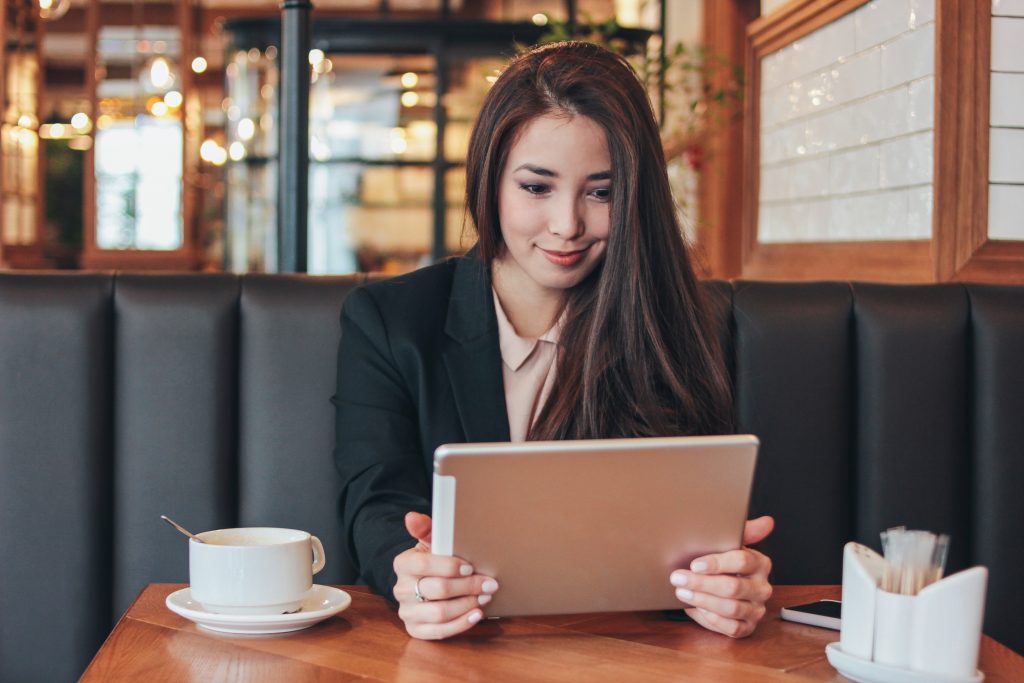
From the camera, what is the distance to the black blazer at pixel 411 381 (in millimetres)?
1575

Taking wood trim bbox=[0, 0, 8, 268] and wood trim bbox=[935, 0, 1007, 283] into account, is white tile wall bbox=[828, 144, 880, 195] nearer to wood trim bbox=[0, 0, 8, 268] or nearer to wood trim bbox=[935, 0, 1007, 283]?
wood trim bbox=[935, 0, 1007, 283]

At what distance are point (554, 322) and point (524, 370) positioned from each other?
9cm

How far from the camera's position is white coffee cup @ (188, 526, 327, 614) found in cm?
112

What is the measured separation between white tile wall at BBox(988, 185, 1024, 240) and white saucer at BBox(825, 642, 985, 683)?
1.34 meters

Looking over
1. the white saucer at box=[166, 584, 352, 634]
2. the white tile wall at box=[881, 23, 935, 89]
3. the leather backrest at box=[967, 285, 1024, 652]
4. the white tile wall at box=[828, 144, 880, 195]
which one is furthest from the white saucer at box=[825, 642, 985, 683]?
the white tile wall at box=[828, 144, 880, 195]

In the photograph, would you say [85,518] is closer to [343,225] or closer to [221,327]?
[221,327]

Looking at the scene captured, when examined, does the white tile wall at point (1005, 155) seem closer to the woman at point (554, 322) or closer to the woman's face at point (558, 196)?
the woman at point (554, 322)

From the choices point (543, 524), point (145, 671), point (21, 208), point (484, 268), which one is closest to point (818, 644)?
point (543, 524)

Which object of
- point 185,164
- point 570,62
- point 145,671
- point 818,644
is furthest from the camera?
point 185,164

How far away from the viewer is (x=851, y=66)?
2611 millimetres

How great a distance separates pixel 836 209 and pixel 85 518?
1.80 meters

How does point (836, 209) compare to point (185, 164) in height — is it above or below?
below

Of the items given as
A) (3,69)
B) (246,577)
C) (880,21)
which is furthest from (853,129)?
(3,69)

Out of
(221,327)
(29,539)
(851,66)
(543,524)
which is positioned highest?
(851,66)
